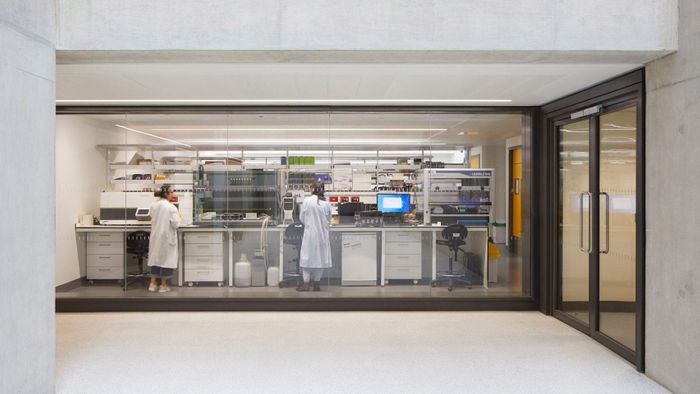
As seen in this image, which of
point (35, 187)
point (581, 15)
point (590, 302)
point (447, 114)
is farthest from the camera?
point (447, 114)

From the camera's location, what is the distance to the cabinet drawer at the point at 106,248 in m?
6.25

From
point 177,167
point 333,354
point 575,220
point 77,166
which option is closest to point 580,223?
point 575,220

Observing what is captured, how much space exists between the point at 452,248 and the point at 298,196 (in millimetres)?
2065

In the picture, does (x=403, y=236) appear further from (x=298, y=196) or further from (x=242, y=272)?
(x=242, y=272)

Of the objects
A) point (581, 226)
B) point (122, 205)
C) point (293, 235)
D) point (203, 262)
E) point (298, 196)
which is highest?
point (298, 196)

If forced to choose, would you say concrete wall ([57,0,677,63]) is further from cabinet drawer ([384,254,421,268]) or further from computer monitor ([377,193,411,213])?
cabinet drawer ([384,254,421,268])

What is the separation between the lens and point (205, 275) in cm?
624

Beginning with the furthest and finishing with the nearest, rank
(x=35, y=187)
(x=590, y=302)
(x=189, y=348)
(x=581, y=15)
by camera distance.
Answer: (x=590, y=302) → (x=189, y=348) → (x=581, y=15) → (x=35, y=187)

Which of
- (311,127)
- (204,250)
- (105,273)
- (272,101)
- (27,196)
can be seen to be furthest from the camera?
(204,250)

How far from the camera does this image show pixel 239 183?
6.04 m

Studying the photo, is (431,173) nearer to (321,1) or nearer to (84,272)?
(321,1)

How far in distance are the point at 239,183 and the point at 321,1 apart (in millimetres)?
3066

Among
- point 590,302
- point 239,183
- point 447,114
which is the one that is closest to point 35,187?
point 239,183

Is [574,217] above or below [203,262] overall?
above
